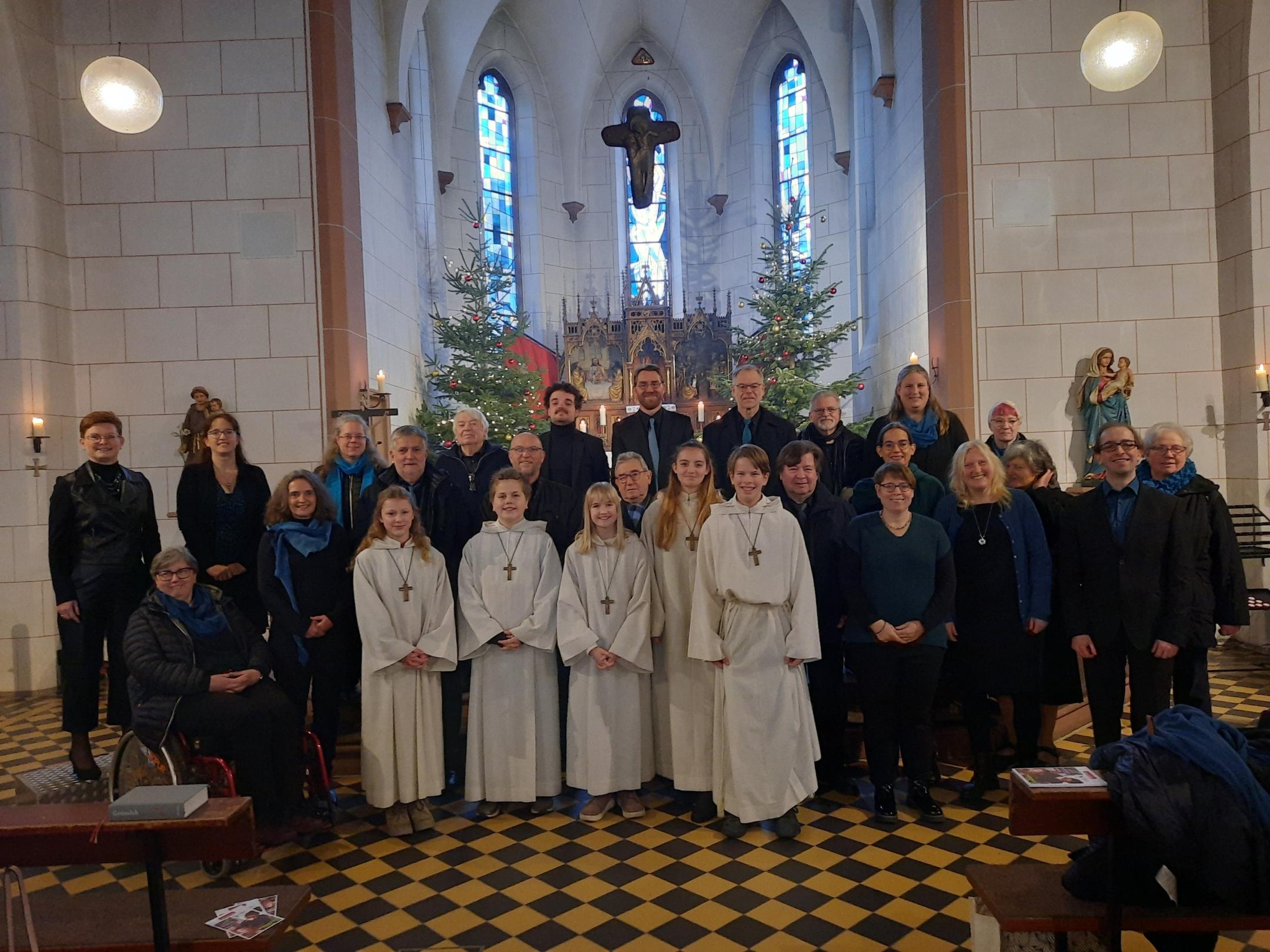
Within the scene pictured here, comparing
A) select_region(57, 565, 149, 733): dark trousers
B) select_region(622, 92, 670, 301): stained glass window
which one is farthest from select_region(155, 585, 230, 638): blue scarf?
select_region(622, 92, 670, 301): stained glass window

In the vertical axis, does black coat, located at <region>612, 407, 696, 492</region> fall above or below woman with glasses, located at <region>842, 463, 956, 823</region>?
above

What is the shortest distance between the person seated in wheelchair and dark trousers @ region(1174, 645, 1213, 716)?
3.98 meters

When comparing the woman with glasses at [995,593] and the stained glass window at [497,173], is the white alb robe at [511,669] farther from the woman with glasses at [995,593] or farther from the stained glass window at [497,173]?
the stained glass window at [497,173]

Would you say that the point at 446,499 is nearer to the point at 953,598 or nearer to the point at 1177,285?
the point at 953,598

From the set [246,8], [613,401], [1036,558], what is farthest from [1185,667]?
[613,401]

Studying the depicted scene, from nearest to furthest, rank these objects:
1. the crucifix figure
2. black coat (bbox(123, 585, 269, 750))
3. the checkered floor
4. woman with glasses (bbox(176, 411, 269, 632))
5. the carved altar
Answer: the checkered floor < black coat (bbox(123, 585, 269, 750)) < woman with glasses (bbox(176, 411, 269, 632)) < the crucifix figure < the carved altar

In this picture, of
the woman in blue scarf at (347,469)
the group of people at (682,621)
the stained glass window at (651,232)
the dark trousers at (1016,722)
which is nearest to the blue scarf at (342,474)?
the woman in blue scarf at (347,469)

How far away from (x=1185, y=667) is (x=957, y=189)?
4844mm

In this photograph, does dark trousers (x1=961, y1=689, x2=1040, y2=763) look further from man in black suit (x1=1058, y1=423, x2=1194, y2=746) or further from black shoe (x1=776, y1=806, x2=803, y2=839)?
black shoe (x1=776, y1=806, x2=803, y2=839)

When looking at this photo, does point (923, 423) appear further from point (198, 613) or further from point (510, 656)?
point (198, 613)

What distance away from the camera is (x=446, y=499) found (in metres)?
4.41

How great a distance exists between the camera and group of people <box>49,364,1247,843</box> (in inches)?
144

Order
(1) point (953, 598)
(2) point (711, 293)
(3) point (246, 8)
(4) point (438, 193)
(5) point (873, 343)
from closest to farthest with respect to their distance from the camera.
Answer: (1) point (953, 598), (3) point (246, 8), (5) point (873, 343), (4) point (438, 193), (2) point (711, 293)

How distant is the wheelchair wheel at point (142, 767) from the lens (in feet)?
10.8
